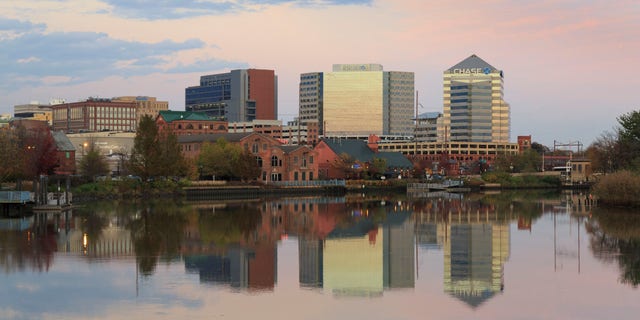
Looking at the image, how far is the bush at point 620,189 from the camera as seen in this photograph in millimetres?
70812

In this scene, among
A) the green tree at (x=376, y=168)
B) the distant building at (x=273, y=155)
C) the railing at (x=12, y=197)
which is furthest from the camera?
the green tree at (x=376, y=168)

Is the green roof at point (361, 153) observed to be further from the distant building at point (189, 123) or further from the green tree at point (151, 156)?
the distant building at point (189, 123)

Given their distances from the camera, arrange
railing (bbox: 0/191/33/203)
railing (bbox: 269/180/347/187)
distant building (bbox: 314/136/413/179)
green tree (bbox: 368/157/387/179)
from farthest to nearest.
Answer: green tree (bbox: 368/157/387/179) < distant building (bbox: 314/136/413/179) < railing (bbox: 269/180/347/187) < railing (bbox: 0/191/33/203)

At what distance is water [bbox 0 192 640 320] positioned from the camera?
26.5 m

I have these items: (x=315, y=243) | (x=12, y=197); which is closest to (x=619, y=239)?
(x=315, y=243)

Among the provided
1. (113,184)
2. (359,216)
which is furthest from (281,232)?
(113,184)

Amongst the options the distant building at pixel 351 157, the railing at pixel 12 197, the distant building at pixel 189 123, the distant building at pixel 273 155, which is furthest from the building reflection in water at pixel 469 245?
the distant building at pixel 189 123

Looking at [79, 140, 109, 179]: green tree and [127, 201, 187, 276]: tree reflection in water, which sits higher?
[79, 140, 109, 179]: green tree

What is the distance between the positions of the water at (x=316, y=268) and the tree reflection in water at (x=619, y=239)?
0.09m

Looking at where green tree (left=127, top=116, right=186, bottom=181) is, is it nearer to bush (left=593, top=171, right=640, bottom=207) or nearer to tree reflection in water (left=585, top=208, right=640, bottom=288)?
bush (left=593, top=171, right=640, bottom=207)

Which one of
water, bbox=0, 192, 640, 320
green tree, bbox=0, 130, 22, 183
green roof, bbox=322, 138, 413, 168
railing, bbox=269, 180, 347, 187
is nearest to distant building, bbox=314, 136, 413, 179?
green roof, bbox=322, 138, 413, 168

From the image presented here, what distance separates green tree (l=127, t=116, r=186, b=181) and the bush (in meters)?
47.6

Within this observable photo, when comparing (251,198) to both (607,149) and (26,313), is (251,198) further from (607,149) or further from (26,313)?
(26,313)

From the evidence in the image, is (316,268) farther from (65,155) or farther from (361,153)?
(361,153)
